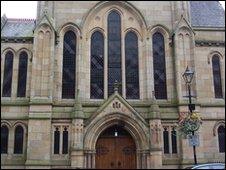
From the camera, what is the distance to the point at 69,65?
2731 centimetres

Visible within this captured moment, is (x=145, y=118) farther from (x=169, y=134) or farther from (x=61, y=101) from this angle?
(x=61, y=101)

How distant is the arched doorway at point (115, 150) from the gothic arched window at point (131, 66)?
100 inches

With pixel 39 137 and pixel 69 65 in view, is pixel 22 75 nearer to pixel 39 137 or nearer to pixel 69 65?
pixel 69 65

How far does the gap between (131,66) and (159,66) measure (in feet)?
6.25

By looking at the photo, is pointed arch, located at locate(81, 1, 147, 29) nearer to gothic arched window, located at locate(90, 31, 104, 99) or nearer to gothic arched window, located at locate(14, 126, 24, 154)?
gothic arched window, located at locate(90, 31, 104, 99)

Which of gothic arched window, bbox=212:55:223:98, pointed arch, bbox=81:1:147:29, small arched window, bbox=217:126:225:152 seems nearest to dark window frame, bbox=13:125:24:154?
pointed arch, bbox=81:1:147:29

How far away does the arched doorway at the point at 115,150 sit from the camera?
25734 millimetres

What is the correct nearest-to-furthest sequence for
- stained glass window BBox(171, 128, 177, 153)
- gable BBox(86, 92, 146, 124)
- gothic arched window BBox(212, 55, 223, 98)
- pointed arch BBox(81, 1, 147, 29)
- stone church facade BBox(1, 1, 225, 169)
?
1. stone church facade BBox(1, 1, 225, 169)
2. gable BBox(86, 92, 146, 124)
3. stained glass window BBox(171, 128, 177, 153)
4. gothic arched window BBox(212, 55, 223, 98)
5. pointed arch BBox(81, 1, 147, 29)

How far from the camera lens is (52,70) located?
26359 millimetres

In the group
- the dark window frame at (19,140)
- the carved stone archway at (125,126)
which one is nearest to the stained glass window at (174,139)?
the carved stone archway at (125,126)

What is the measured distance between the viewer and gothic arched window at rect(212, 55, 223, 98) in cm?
2784

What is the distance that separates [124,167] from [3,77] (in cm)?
990

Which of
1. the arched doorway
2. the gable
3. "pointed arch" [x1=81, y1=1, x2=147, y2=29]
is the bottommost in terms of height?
the arched doorway

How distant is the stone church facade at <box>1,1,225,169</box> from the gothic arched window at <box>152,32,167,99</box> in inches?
2.7
